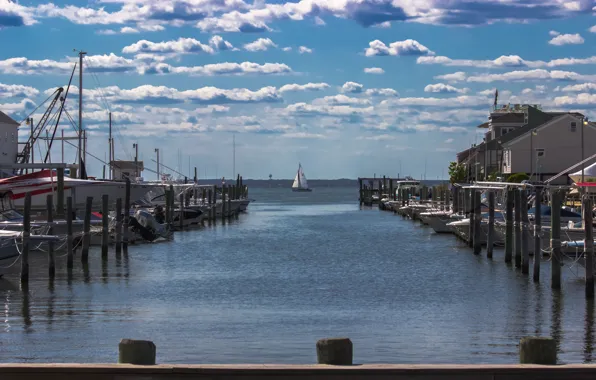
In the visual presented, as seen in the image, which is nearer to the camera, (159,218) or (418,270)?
(418,270)

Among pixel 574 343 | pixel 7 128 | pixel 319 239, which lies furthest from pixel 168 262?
pixel 7 128

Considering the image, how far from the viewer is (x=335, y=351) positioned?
A: 13570mm

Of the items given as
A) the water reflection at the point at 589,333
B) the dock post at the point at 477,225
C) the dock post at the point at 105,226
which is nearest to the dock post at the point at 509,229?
the dock post at the point at 477,225

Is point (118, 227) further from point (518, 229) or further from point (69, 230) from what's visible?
point (518, 229)

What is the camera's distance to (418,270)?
151 ft

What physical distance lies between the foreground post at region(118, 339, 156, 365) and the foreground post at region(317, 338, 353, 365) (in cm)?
246

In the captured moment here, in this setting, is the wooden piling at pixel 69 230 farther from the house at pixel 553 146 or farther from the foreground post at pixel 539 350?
the house at pixel 553 146

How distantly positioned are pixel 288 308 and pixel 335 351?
18057 millimetres

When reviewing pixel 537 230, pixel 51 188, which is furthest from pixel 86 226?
pixel 537 230

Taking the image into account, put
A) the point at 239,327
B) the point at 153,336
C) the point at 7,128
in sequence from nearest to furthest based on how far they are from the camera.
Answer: the point at 153,336, the point at 239,327, the point at 7,128

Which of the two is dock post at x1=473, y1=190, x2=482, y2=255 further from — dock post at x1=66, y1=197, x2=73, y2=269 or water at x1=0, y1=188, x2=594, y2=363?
dock post at x1=66, y1=197, x2=73, y2=269

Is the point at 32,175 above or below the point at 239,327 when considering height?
above

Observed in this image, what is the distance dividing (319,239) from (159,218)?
44.5 ft

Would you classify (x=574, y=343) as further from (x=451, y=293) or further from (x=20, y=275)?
(x=20, y=275)
